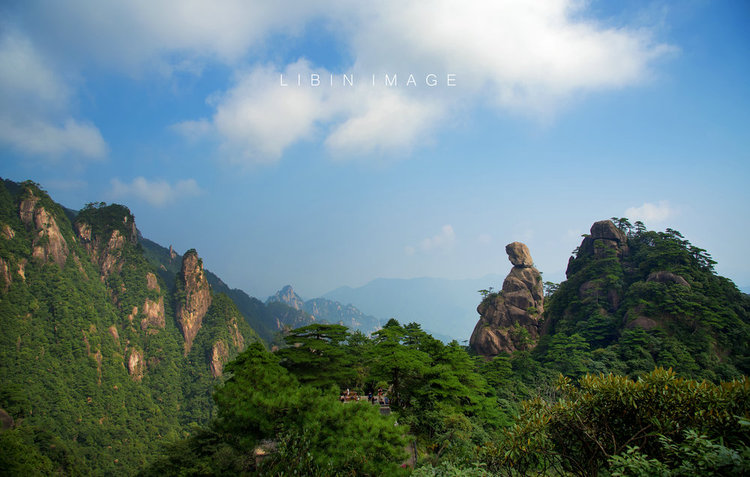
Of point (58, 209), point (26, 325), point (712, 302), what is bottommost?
point (712, 302)

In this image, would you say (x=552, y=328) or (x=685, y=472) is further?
(x=552, y=328)

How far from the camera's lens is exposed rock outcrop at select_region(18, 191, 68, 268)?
197 ft

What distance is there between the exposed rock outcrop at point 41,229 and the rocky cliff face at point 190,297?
2289 centimetres

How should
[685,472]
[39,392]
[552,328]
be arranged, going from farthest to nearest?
[39,392] < [552,328] < [685,472]

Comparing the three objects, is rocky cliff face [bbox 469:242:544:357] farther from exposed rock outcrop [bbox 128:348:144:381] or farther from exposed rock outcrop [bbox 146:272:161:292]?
exposed rock outcrop [bbox 146:272:161:292]

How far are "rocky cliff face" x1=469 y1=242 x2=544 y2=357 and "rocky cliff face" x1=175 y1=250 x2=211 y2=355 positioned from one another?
7315 centimetres

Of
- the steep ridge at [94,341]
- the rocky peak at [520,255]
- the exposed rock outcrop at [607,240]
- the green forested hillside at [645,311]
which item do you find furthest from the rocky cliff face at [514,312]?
the steep ridge at [94,341]

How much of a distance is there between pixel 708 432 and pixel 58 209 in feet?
332

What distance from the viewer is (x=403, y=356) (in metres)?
15.7

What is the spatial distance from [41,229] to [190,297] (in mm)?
31362

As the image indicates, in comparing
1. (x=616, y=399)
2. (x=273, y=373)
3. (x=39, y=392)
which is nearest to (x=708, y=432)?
(x=616, y=399)

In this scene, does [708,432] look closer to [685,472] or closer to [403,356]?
[685,472]

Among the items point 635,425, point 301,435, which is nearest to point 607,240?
point 635,425

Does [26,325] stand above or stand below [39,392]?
above
